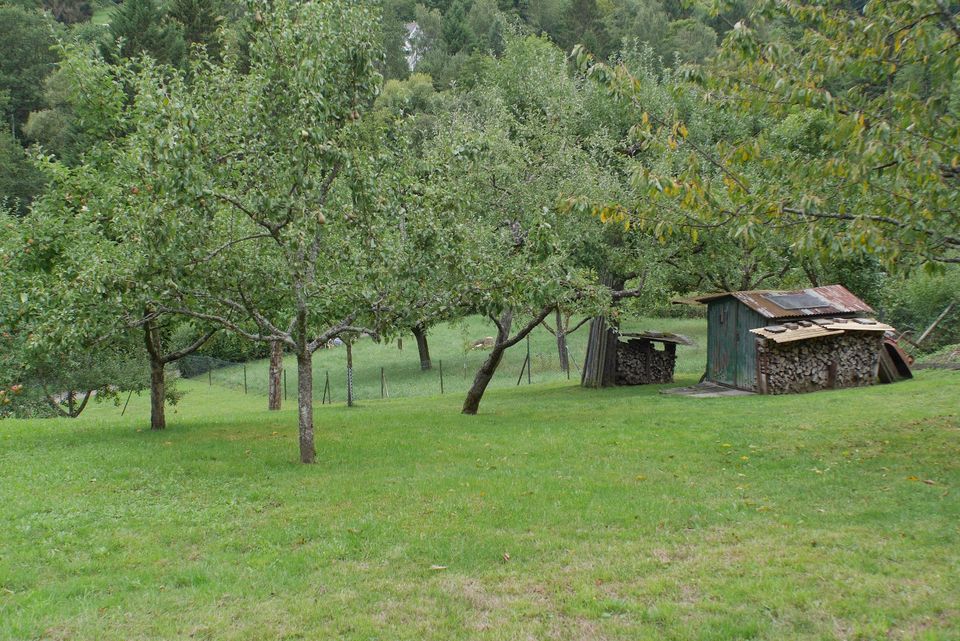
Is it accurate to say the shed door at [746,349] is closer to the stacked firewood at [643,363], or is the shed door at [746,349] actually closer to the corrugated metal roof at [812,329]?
the corrugated metal roof at [812,329]

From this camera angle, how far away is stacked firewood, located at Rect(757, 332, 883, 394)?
21625 millimetres

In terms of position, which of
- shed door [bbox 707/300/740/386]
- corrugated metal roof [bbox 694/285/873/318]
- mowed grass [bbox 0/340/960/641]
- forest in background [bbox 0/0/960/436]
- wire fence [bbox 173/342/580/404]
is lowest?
mowed grass [bbox 0/340/960/641]

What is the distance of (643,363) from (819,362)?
24.3 ft

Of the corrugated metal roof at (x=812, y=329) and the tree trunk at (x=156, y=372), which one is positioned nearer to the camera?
the tree trunk at (x=156, y=372)

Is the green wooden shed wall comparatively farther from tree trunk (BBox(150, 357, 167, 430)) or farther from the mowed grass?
tree trunk (BBox(150, 357, 167, 430))

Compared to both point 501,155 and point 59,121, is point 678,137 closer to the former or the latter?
point 501,155

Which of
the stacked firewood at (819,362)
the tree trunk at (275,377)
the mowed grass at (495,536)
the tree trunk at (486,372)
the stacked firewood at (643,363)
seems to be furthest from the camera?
the stacked firewood at (643,363)

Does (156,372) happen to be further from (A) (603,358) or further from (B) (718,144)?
(A) (603,358)

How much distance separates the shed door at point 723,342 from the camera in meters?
23.0

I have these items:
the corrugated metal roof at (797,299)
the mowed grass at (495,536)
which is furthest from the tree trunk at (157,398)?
the corrugated metal roof at (797,299)

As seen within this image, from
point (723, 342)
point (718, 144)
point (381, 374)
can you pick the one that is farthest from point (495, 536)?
point (381, 374)

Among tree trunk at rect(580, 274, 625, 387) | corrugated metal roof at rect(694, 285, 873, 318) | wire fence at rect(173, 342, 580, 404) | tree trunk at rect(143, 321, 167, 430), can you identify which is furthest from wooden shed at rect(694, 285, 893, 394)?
tree trunk at rect(143, 321, 167, 430)

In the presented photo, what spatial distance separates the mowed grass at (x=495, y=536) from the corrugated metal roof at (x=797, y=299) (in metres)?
7.12

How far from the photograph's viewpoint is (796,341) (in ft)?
71.4
